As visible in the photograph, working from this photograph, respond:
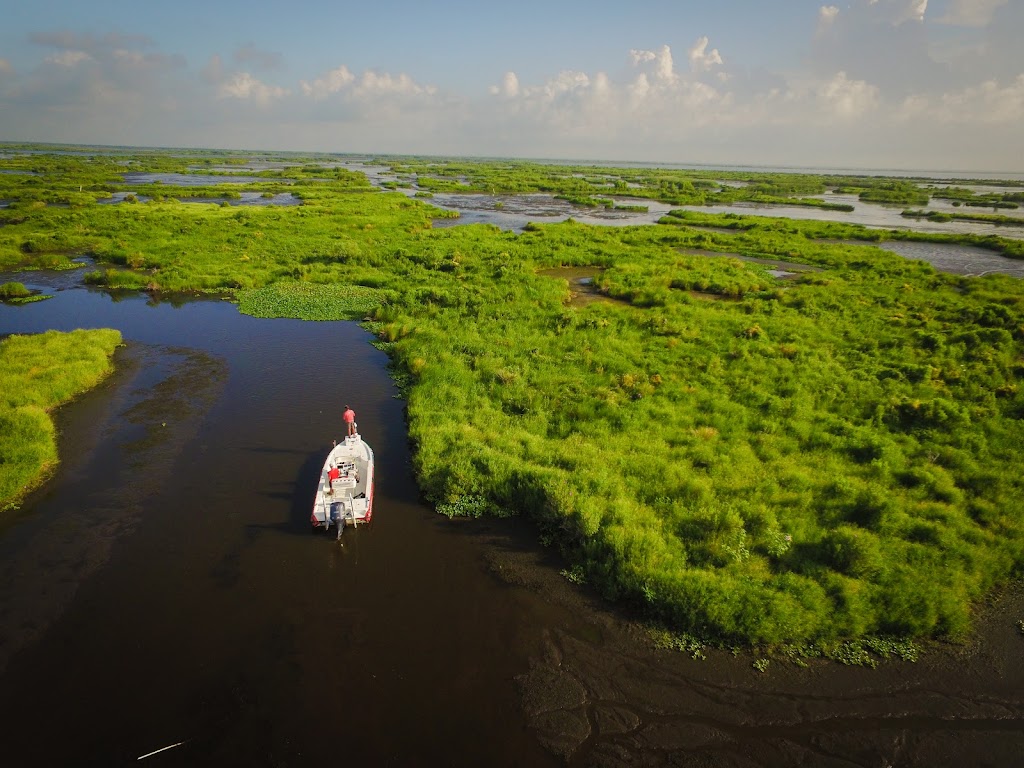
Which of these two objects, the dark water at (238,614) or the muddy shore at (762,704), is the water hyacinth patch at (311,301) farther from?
the muddy shore at (762,704)

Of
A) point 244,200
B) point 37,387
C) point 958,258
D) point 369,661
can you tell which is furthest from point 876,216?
point 37,387

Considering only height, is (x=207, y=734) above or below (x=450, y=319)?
below

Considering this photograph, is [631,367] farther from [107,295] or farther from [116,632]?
[107,295]

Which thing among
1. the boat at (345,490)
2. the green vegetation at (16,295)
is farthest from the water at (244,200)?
the boat at (345,490)

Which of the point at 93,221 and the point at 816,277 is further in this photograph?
the point at 93,221

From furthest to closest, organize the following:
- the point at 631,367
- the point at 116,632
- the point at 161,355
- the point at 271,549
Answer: the point at 161,355
the point at 631,367
the point at 271,549
the point at 116,632

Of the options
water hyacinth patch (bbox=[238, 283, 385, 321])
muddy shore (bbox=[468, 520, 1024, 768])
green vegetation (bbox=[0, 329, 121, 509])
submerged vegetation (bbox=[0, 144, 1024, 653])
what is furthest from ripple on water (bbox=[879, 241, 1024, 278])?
green vegetation (bbox=[0, 329, 121, 509])

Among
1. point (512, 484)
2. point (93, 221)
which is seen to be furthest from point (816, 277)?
point (93, 221)
